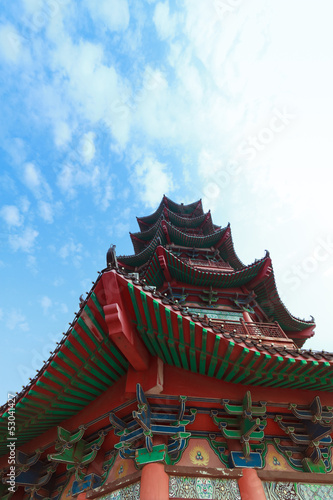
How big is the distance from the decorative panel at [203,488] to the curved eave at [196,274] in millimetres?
6581

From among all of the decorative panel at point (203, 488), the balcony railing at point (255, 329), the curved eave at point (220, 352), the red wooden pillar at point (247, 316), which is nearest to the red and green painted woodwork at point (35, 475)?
the decorative panel at point (203, 488)

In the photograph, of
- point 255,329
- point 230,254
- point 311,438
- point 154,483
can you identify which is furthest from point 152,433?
point 230,254

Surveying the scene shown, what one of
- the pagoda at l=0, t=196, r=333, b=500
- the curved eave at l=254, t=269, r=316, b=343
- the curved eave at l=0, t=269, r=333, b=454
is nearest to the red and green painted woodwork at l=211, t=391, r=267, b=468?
the pagoda at l=0, t=196, r=333, b=500

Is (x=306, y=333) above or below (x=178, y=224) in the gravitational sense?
below

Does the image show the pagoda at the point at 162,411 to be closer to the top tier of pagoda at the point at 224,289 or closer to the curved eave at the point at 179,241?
the top tier of pagoda at the point at 224,289

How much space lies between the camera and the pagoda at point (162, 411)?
413 cm

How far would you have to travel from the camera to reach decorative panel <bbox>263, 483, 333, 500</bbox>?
4086 millimetres

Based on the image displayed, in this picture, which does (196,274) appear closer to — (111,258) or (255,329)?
(255,329)

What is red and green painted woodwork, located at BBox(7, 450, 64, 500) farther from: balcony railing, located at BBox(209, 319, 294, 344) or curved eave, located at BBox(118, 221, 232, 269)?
curved eave, located at BBox(118, 221, 232, 269)

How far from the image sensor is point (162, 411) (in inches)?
177

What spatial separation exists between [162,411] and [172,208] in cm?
1773

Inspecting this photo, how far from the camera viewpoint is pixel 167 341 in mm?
4512

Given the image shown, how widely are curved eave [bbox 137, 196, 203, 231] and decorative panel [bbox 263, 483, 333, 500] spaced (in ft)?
57.4

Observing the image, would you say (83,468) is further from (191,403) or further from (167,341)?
(167,341)
